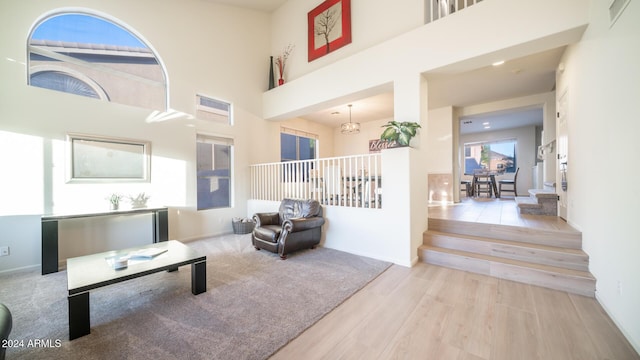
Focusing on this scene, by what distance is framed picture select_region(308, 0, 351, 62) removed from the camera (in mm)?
4488

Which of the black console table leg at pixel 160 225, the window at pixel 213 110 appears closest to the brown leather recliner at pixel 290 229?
the black console table leg at pixel 160 225

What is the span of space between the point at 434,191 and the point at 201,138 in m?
6.22

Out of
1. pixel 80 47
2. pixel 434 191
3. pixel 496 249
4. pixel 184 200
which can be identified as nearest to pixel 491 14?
pixel 496 249

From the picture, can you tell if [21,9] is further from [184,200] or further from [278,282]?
[278,282]

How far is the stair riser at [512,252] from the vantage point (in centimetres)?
265

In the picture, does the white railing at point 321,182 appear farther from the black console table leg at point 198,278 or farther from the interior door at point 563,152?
the interior door at point 563,152

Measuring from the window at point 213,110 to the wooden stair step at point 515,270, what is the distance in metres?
4.93

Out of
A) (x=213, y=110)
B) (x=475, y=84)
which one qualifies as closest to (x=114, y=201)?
(x=213, y=110)

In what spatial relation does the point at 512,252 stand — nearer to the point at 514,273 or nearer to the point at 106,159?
the point at 514,273

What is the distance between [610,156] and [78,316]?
4.72m

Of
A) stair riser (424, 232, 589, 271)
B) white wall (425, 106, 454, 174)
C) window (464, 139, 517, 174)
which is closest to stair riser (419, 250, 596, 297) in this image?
stair riser (424, 232, 589, 271)

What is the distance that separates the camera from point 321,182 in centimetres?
464

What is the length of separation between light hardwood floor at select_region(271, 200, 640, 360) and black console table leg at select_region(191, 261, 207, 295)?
1327 mm

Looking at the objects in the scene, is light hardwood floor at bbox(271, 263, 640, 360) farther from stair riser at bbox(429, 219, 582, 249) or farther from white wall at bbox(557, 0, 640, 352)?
stair riser at bbox(429, 219, 582, 249)
